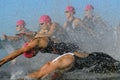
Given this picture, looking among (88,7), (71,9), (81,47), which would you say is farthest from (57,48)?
(88,7)

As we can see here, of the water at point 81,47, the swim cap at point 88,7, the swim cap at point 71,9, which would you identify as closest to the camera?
the water at point 81,47

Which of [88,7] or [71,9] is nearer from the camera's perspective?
[71,9]

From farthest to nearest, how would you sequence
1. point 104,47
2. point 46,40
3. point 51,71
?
point 104,47
point 46,40
point 51,71

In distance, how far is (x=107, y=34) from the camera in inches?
653

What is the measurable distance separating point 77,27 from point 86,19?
4.95ft

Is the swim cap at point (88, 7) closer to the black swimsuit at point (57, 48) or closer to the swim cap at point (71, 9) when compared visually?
the swim cap at point (71, 9)

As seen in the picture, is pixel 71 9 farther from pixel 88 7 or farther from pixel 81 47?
pixel 81 47

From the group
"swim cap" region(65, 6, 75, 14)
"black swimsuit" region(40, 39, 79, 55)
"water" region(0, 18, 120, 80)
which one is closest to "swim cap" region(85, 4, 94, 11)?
"swim cap" region(65, 6, 75, 14)

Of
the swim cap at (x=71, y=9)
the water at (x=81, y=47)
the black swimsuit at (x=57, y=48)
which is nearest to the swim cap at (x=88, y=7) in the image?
the swim cap at (x=71, y=9)

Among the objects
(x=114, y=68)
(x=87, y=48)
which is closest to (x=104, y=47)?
(x=87, y=48)

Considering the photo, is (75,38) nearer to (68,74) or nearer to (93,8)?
(93,8)

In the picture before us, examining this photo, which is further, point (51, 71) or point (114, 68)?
point (114, 68)

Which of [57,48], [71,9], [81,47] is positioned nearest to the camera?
[57,48]

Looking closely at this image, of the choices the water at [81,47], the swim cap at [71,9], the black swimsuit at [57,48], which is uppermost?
the black swimsuit at [57,48]
